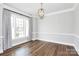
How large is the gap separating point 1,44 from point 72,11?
4.29m

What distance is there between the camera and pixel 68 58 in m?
1.08

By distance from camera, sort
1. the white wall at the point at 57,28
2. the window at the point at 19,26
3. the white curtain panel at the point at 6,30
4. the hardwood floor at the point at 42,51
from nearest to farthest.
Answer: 1. the hardwood floor at the point at 42,51
2. the white curtain panel at the point at 6,30
3. the window at the point at 19,26
4. the white wall at the point at 57,28

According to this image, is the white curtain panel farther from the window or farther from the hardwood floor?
the window

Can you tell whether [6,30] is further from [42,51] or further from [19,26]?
[42,51]

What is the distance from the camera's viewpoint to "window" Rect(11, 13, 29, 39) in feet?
16.5

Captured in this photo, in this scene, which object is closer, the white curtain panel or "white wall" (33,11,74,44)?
the white curtain panel

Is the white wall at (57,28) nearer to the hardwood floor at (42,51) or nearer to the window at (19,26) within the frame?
the hardwood floor at (42,51)

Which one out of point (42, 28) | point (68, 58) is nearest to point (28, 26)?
point (42, 28)

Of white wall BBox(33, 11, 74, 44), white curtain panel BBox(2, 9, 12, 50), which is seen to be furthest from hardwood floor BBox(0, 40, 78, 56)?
white wall BBox(33, 11, 74, 44)

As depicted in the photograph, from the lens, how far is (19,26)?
225 inches

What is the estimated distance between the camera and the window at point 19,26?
197 inches

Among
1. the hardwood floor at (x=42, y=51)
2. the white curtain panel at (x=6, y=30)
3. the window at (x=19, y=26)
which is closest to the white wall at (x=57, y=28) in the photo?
the hardwood floor at (x=42, y=51)

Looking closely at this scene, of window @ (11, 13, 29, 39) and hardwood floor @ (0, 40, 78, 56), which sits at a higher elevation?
window @ (11, 13, 29, 39)

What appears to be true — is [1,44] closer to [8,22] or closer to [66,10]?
[8,22]
